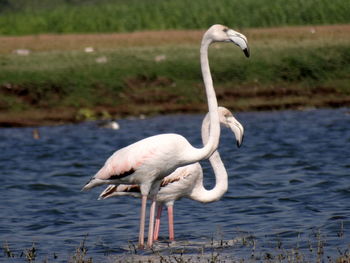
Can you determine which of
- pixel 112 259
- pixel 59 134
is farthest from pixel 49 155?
pixel 112 259

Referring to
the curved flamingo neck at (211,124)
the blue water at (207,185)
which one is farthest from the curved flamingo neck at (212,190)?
the curved flamingo neck at (211,124)

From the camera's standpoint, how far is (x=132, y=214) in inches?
457

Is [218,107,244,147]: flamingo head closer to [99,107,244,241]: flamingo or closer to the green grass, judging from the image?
[99,107,244,241]: flamingo

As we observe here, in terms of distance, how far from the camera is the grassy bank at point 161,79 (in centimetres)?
2042

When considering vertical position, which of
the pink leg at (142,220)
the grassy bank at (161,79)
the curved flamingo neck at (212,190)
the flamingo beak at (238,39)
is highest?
the grassy bank at (161,79)

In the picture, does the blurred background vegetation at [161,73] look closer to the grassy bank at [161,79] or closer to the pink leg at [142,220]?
the grassy bank at [161,79]

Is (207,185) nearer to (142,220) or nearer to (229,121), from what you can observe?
(229,121)

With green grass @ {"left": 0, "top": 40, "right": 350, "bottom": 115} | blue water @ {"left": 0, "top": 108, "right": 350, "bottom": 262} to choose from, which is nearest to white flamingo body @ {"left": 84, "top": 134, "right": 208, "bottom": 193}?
blue water @ {"left": 0, "top": 108, "right": 350, "bottom": 262}

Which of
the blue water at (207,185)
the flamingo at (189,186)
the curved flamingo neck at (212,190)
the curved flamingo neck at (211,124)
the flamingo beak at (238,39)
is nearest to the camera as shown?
the flamingo beak at (238,39)

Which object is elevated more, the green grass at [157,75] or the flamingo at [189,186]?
the green grass at [157,75]

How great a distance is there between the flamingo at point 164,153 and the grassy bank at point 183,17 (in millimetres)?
20824

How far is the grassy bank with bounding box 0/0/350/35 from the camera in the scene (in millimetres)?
29188

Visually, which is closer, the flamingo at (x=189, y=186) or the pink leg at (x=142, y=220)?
the pink leg at (x=142, y=220)

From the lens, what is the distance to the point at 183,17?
31.9 metres
